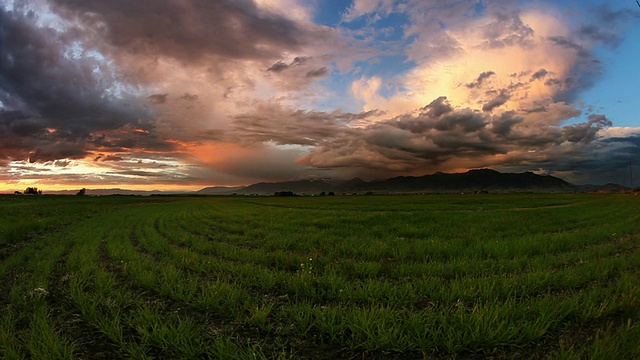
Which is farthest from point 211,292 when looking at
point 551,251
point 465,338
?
point 551,251

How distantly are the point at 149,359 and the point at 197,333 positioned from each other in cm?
80

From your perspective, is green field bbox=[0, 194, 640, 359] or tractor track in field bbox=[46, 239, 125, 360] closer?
green field bbox=[0, 194, 640, 359]

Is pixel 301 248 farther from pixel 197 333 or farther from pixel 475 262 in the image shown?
pixel 197 333

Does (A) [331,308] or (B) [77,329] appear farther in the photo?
(A) [331,308]

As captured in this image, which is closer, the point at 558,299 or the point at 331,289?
the point at 558,299

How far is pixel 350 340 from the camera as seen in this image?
15.7 ft

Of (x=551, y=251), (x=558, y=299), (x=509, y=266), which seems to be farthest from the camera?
(x=551, y=251)

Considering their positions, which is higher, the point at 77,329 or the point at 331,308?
the point at 331,308

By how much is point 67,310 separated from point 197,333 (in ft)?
12.5

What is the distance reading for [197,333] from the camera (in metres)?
5.02

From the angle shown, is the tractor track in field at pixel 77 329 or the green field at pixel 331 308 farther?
the tractor track in field at pixel 77 329

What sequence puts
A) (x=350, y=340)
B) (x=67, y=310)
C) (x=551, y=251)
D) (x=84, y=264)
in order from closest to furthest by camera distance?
(x=350, y=340), (x=67, y=310), (x=84, y=264), (x=551, y=251)

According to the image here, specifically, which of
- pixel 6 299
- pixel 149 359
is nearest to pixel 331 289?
pixel 149 359

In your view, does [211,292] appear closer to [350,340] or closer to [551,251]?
[350,340]
